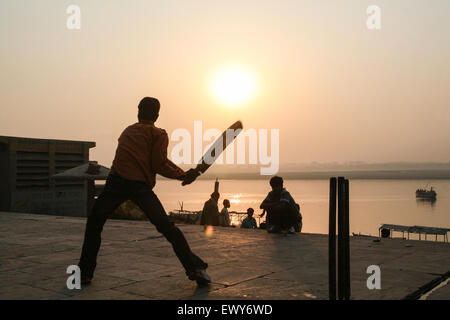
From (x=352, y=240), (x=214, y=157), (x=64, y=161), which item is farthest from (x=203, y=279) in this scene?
(x=64, y=161)

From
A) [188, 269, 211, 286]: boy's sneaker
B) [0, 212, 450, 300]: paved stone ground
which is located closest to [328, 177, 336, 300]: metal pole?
[0, 212, 450, 300]: paved stone ground

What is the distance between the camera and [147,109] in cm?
462

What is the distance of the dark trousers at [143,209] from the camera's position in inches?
172

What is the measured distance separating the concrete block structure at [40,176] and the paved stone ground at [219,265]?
8484 millimetres

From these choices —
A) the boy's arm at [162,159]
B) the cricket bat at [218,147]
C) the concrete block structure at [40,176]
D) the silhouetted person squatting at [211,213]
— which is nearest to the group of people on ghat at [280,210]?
the silhouetted person squatting at [211,213]

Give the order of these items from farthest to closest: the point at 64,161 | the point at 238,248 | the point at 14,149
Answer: the point at 64,161, the point at 14,149, the point at 238,248

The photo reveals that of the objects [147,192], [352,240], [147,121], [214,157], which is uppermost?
[147,121]

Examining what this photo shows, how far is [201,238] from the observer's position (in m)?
8.68

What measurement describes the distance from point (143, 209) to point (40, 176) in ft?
49.9

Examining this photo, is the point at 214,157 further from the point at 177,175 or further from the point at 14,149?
the point at 14,149

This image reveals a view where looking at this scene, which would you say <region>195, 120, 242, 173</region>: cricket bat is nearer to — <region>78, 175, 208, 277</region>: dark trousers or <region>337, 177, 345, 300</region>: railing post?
<region>78, 175, 208, 277</region>: dark trousers

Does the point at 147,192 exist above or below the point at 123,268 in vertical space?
above

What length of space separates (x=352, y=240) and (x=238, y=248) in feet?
8.50

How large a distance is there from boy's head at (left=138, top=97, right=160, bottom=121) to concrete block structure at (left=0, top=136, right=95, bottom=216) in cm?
1423
